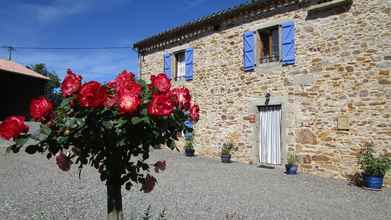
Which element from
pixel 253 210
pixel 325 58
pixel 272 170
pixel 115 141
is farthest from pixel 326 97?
pixel 115 141

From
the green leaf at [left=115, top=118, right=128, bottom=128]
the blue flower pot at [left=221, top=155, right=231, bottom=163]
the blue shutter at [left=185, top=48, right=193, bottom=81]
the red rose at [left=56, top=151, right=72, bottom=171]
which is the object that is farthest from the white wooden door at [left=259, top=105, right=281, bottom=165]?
the green leaf at [left=115, top=118, right=128, bottom=128]

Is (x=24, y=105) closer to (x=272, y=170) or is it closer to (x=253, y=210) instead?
(x=272, y=170)

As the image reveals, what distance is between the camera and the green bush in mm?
6863

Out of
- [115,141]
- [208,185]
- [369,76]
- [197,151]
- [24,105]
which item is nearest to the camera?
[115,141]

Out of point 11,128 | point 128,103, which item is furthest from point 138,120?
point 11,128

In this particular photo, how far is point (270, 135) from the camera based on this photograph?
959cm

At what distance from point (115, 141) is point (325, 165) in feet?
24.6

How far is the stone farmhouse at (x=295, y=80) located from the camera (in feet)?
24.9

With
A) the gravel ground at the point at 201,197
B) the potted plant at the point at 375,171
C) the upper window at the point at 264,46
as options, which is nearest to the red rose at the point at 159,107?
the gravel ground at the point at 201,197

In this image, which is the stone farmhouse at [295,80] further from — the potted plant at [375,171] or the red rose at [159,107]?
the red rose at [159,107]

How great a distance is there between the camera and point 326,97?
27.1 ft

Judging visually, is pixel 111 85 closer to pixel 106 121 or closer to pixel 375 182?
pixel 106 121

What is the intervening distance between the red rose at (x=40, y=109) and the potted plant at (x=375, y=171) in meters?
7.04

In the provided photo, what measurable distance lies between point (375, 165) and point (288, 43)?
3.93 m
